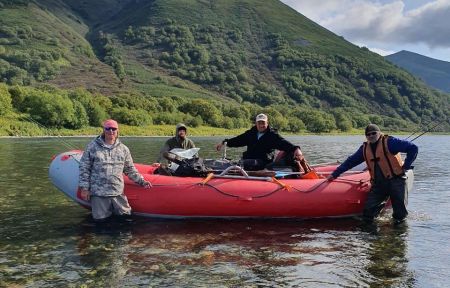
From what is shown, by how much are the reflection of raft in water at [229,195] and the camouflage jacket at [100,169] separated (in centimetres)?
78

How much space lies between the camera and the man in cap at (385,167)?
33.3ft

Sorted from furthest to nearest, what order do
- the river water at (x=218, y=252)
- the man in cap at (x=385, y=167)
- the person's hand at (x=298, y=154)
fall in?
the person's hand at (x=298, y=154) → the man in cap at (x=385, y=167) → the river water at (x=218, y=252)

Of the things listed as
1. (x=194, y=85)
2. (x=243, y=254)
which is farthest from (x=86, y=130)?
(x=194, y=85)

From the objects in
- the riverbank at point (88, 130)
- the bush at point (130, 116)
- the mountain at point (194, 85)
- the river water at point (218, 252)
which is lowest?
the river water at point (218, 252)

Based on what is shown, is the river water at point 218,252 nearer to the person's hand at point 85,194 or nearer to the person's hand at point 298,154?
the person's hand at point 85,194

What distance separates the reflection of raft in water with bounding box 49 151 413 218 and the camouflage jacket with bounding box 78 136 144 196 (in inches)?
30.8

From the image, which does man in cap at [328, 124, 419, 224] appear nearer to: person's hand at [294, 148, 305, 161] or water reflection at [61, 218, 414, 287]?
water reflection at [61, 218, 414, 287]

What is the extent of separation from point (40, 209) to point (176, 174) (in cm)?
365

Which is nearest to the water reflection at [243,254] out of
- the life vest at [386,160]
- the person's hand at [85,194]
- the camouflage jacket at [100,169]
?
the person's hand at [85,194]

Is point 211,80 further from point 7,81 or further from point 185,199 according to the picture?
point 185,199

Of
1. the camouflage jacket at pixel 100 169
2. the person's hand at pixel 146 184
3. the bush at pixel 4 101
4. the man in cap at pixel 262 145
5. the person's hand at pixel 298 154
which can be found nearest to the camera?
the camouflage jacket at pixel 100 169

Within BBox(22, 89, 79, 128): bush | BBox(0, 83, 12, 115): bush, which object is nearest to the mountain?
BBox(22, 89, 79, 128): bush

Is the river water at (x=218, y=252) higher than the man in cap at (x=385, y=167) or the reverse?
the reverse

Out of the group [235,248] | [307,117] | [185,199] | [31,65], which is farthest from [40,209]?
[31,65]
